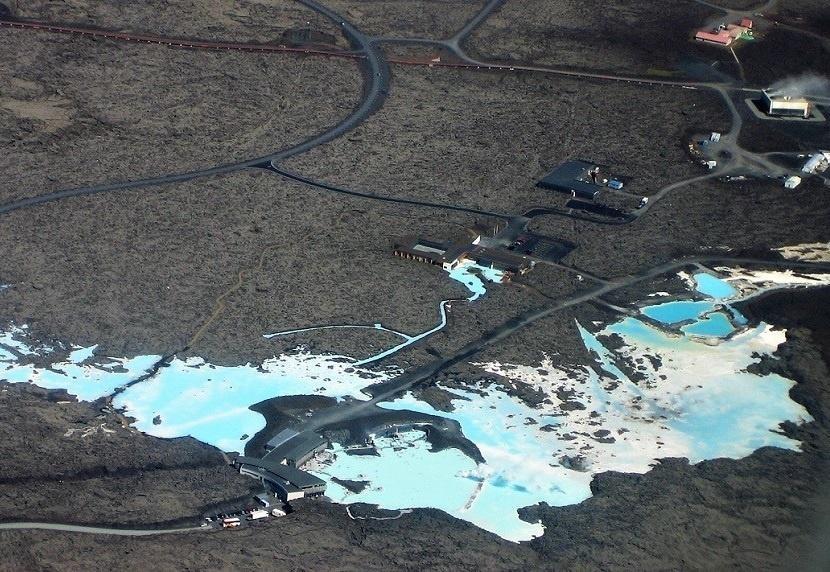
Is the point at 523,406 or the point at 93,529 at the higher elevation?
the point at 523,406

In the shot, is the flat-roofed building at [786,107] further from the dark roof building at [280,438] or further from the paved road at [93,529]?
the paved road at [93,529]

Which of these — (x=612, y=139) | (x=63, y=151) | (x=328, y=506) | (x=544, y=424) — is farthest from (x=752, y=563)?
(x=63, y=151)

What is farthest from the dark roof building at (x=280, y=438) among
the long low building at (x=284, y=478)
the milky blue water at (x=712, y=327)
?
the milky blue water at (x=712, y=327)

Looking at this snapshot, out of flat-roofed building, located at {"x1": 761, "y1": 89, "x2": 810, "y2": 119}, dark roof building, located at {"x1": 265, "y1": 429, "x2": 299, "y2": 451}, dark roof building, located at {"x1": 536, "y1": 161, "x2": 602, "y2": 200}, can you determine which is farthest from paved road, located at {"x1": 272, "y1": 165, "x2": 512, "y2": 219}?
flat-roofed building, located at {"x1": 761, "y1": 89, "x2": 810, "y2": 119}

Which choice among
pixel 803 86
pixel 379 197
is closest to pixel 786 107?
pixel 803 86

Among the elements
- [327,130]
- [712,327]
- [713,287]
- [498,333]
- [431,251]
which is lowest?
[498,333]

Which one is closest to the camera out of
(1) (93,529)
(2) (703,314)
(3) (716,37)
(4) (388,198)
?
(1) (93,529)

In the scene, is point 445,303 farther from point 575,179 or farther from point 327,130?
point 327,130

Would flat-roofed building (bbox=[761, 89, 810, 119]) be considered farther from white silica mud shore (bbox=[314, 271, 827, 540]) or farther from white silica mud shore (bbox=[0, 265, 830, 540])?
white silica mud shore (bbox=[0, 265, 830, 540])
